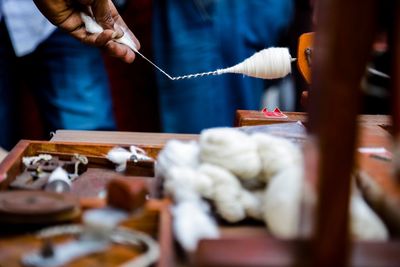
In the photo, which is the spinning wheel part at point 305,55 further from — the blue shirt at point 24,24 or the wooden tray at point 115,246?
the blue shirt at point 24,24

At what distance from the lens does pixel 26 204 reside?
2.60ft

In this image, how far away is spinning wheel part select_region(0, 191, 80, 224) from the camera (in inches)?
30.4

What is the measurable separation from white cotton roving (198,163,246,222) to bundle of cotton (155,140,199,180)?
5 centimetres

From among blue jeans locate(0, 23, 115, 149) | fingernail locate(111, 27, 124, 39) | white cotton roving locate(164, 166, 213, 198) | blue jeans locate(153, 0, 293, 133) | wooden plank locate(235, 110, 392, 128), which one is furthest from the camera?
blue jeans locate(0, 23, 115, 149)

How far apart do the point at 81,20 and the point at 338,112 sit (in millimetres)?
1095

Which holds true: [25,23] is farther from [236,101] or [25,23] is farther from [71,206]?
[71,206]

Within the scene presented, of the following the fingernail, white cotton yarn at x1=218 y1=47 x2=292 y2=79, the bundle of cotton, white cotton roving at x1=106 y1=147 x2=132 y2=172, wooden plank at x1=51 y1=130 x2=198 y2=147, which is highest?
the fingernail

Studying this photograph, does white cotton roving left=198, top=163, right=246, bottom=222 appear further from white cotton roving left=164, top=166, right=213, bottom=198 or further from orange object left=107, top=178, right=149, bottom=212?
orange object left=107, top=178, right=149, bottom=212

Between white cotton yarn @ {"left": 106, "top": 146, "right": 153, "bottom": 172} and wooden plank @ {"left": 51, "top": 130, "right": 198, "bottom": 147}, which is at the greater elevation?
white cotton yarn @ {"left": 106, "top": 146, "right": 153, "bottom": 172}

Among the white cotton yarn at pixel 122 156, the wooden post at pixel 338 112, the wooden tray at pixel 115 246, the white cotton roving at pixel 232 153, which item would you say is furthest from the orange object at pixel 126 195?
the white cotton yarn at pixel 122 156

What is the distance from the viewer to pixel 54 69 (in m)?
2.26

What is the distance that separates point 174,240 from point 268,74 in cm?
73

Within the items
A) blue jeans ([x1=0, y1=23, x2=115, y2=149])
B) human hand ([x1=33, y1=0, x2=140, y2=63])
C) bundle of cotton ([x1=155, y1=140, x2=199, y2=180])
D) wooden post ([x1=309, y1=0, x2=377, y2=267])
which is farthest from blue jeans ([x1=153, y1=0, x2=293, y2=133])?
wooden post ([x1=309, y1=0, x2=377, y2=267])

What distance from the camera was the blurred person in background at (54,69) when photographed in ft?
7.07
